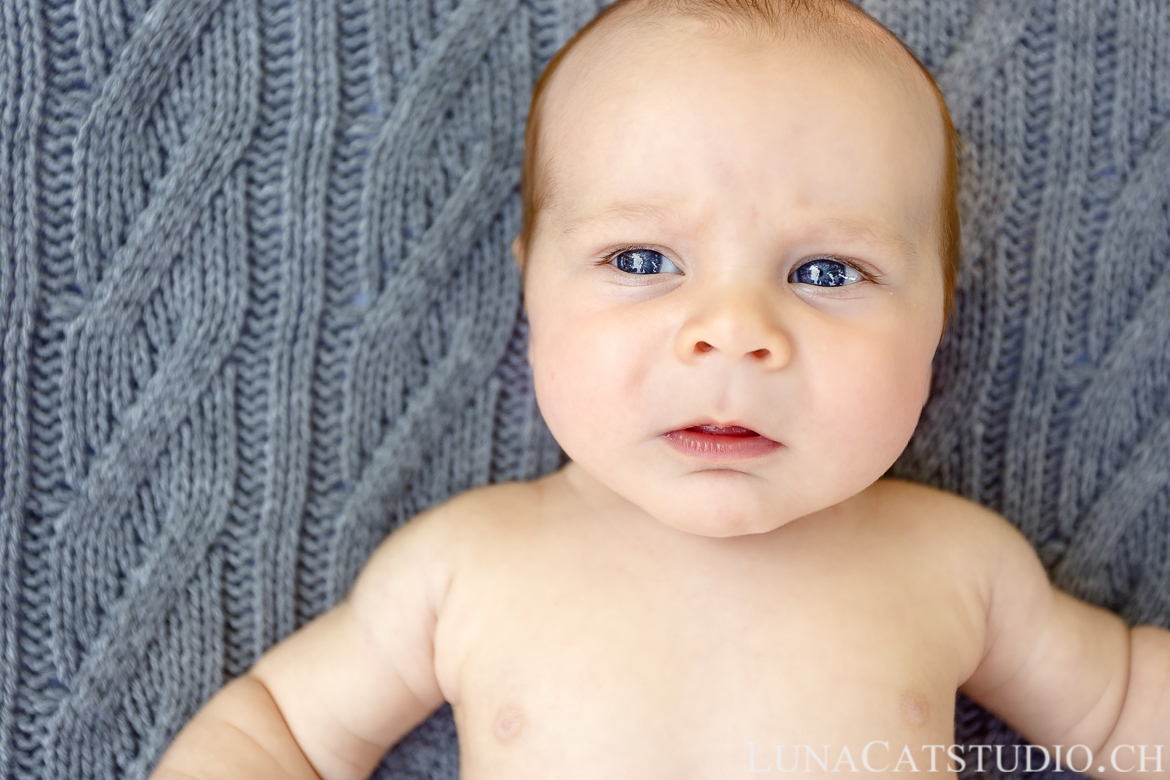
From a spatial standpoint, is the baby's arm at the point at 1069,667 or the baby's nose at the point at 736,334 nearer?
the baby's nose at the point at 736,334

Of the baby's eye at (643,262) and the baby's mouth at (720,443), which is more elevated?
the baby's eye at (643,262)

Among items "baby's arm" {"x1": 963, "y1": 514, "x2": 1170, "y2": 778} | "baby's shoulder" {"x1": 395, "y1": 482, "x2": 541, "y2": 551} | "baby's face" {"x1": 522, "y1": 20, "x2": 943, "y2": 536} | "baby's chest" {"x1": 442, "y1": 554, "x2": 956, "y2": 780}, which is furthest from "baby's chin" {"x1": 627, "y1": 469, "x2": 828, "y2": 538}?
"baby's arm" {"x1": 963, "y1": 514, "x2": 1170, "y2": 778}

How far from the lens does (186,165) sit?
1182mm

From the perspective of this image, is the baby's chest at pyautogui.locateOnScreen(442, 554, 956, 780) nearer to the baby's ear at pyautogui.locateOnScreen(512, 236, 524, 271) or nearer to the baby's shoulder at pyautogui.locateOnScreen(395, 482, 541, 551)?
the baby's shoulder at pyautogui.locateOnScreen(395, 482, 541, 551)

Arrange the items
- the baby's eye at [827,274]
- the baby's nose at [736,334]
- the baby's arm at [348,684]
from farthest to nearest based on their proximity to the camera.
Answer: the baby's arm at [348,684]
the baby's eye at [827,274]
the baby's nose at [736,334]

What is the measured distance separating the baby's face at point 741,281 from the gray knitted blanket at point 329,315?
0.29 metres

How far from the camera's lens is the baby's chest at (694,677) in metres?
1.01

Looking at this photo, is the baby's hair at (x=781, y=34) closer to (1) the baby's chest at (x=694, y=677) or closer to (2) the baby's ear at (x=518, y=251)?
(2) the baby's ear at (x=518, y=251)

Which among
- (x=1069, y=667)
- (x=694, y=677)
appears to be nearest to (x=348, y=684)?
(x=694, y=677)

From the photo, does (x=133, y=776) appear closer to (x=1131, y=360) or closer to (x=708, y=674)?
(x=708, y=674)

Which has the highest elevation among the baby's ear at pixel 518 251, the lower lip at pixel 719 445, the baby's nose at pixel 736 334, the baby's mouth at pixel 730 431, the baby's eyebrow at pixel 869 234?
the baby's eyebrow at pixel 869 234

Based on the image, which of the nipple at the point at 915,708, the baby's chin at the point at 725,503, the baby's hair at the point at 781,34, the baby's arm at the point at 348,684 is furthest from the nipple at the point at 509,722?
the baby's hair at the point at 781,34

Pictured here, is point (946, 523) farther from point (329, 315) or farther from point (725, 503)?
point (329, 315)

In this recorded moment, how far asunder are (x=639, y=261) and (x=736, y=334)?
0.16 metres
